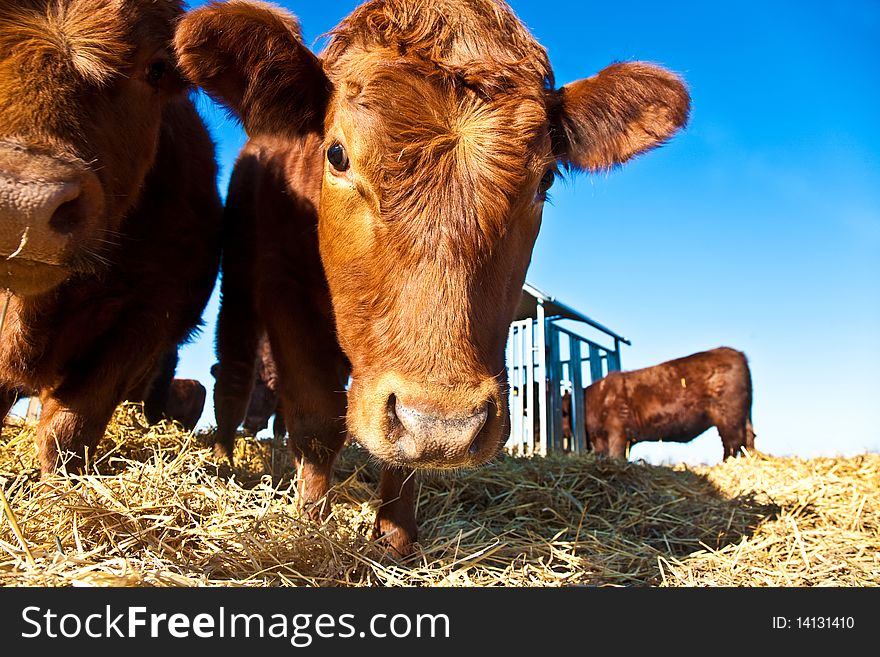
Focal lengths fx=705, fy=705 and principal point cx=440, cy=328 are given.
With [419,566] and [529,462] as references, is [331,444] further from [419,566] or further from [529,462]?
[529,462]

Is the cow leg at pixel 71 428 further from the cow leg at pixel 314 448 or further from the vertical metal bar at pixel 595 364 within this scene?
the vertical metal bar at pixel 595 364

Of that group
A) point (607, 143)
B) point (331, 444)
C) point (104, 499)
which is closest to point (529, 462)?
point (331, 444)

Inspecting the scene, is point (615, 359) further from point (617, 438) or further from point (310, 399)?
point (310, 399)

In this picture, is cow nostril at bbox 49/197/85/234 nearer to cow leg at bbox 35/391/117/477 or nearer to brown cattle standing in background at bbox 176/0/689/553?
brown cattle standing in background at bbox 176/0/689/553

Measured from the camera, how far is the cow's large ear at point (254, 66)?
99.4 inches

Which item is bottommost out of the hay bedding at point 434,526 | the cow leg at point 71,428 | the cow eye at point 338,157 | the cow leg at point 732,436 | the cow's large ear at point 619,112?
the hay bedding at point 434,526

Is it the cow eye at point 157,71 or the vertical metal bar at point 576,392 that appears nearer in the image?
the cow eye at point 157,71

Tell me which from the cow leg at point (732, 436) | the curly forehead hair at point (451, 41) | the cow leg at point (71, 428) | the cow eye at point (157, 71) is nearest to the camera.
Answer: the curly forehead hair at point (451, 41)

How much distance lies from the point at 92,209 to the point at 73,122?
0.32 meters

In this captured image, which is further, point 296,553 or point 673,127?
point 673,127

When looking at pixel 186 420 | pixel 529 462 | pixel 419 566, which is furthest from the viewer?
pixel 186 420

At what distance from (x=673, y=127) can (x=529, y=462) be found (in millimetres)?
3062

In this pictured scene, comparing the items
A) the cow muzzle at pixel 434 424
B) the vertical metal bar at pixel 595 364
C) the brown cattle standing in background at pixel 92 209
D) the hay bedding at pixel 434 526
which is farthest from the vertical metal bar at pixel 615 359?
the cow muzzle at pixel 434 424

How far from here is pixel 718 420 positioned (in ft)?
55.4
